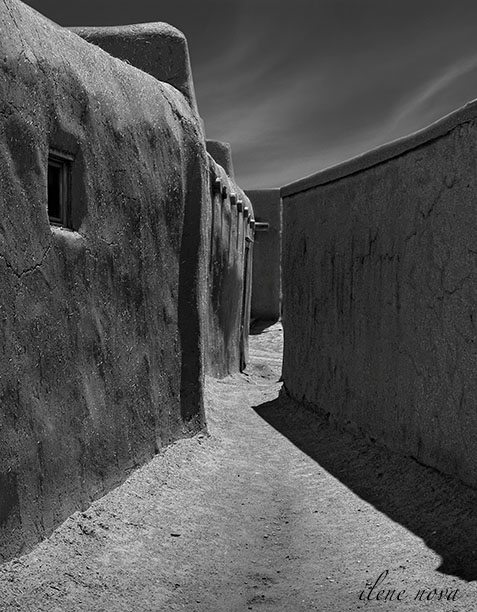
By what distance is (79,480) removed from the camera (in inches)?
206

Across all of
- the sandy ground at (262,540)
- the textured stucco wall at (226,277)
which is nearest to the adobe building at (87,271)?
the sandy ground at (262,540)

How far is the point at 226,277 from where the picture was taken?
1151 centimetres

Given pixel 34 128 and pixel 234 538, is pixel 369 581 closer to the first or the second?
pixel 234 538

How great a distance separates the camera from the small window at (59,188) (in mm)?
5199

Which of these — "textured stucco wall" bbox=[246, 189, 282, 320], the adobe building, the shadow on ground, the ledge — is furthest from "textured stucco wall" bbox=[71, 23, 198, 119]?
"textured stucco wall" bbox=[246, 189, 282, 320]

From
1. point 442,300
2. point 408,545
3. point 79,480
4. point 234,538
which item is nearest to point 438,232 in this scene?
point 442,300

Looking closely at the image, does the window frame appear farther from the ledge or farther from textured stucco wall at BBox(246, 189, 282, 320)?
textured stucco wall at BBox(246, 189, 282, 320)

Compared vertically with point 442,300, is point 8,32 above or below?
above

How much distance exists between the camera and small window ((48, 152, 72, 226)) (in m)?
5.20

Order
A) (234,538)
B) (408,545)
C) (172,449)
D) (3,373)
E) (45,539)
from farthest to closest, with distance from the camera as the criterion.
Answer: (172,449)
(234,538)
(408,545)
(45,539)
(3,373)

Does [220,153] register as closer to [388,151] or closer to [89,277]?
[388,151]

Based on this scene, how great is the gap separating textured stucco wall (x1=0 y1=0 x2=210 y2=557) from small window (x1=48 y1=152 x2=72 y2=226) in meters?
0.07

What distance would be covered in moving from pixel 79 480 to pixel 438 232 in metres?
3.00

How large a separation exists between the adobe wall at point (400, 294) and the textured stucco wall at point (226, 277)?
5.12ft
